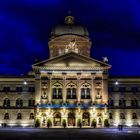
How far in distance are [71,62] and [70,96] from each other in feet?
25.3

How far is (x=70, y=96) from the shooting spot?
7650 cm

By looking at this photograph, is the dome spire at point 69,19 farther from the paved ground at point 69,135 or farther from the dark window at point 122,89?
the paved ground at point 69,135

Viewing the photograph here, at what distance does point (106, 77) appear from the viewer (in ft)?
252

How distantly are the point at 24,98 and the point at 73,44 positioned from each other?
1816cm

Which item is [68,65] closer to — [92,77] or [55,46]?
[92,77]

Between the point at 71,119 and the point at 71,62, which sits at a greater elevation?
the point at 71,62


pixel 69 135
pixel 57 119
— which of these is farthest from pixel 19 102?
pixel 69 135

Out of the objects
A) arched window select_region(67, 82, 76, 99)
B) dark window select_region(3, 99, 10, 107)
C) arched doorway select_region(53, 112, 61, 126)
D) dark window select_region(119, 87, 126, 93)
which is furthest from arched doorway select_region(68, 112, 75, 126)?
dark window select_region(3, 99, 10, 107)

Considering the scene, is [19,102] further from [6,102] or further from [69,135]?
[69,135]

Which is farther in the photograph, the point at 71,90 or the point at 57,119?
the point at 71,90

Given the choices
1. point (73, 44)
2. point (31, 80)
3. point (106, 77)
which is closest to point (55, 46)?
point (73, 44)

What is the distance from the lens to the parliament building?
7475 centimetres

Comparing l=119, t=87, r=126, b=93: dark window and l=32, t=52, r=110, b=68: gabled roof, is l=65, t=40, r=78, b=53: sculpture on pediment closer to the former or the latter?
l=32, t=52, r=110, b=68: gabled roof

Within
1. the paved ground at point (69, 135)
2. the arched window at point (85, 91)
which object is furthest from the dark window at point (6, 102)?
the paved ground at point (69, 135)
